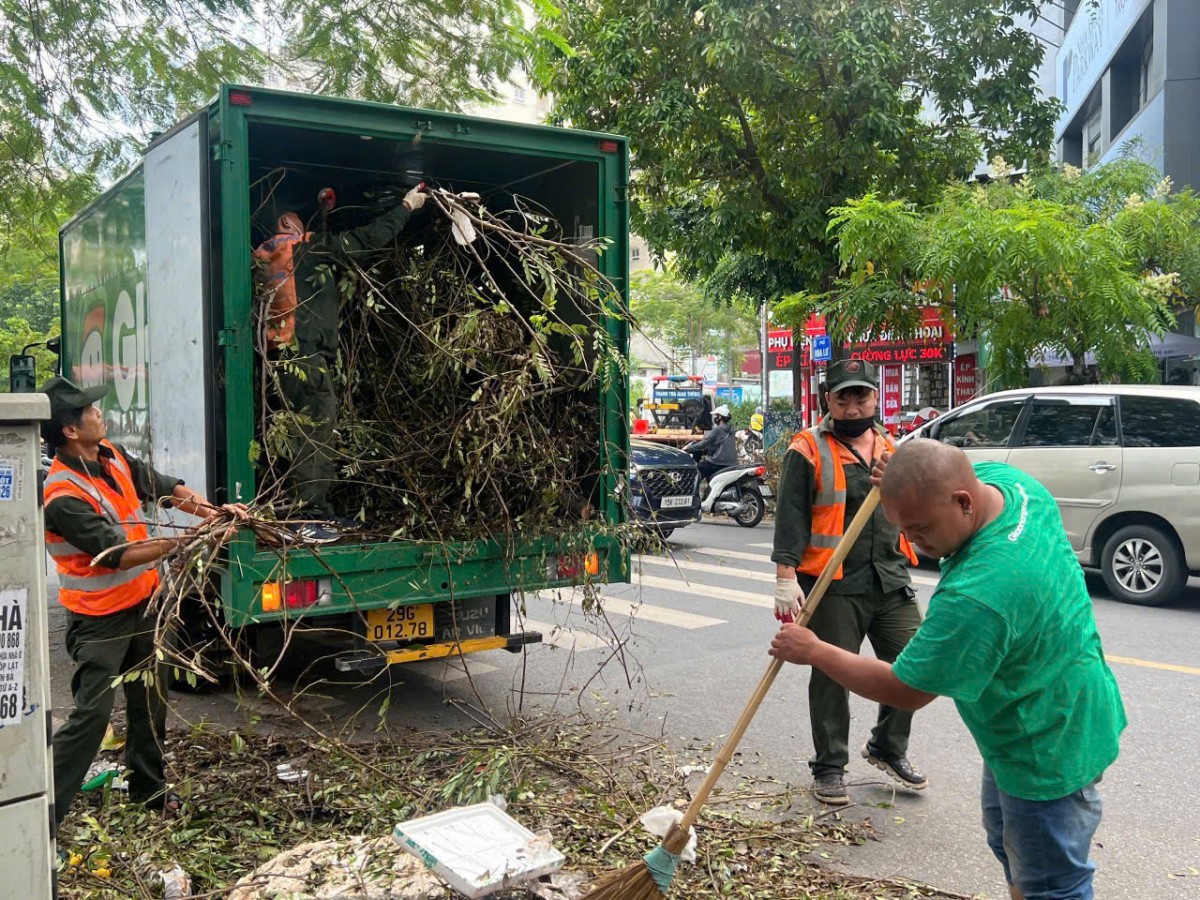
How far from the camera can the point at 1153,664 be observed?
6.47 metres

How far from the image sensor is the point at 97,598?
4.05 m

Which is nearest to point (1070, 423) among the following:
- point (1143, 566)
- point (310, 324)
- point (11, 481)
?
point (1143, 566)

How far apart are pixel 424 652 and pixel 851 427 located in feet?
7.77

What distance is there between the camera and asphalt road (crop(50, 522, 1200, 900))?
395 cm

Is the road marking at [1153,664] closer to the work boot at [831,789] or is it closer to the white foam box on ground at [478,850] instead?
the work boot at [831,789]

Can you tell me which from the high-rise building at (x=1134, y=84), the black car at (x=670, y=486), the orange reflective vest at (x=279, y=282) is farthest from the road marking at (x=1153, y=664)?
the high-rise building at (x=1134, y=84)

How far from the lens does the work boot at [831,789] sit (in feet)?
14.4

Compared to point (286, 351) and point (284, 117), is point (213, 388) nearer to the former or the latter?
point (286, 351)

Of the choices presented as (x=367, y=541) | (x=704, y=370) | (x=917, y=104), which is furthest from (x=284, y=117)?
(x=704, y=370)

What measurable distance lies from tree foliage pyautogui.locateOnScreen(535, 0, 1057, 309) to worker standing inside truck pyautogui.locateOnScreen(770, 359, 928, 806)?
26.0 ft

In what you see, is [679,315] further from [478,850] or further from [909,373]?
[478,850]

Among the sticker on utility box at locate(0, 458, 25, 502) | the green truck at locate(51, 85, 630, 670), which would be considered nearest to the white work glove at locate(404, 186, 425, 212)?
the green truck at locate(51, 85, 630, 670)

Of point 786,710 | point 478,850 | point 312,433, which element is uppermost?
point 312,433

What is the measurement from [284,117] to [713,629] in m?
4.85
